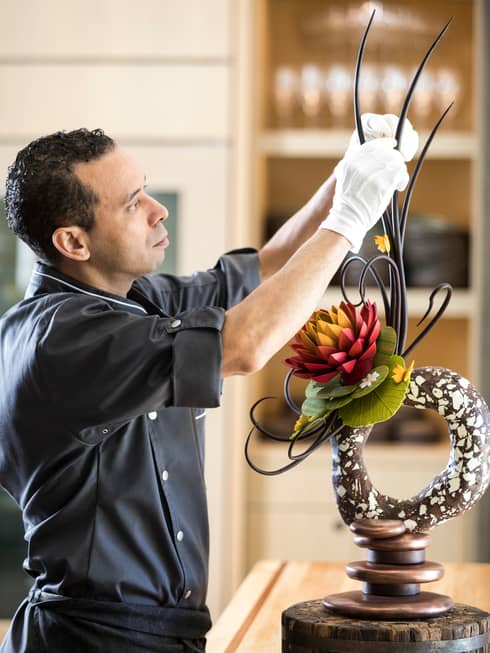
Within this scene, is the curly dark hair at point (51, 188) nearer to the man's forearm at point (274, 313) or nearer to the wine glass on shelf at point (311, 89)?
the man's forearm at point (274, 313)

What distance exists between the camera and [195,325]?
1229 mm

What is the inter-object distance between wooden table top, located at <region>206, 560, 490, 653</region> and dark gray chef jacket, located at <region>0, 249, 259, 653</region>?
0.07 m

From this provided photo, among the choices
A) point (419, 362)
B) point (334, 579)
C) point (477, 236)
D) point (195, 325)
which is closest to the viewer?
point (195, 325)

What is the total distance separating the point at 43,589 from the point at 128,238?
1.72ft

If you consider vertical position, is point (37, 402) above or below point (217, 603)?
above

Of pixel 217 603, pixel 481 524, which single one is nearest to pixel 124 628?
pixel 217 603

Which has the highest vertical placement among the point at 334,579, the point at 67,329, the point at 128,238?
the point at 128,238

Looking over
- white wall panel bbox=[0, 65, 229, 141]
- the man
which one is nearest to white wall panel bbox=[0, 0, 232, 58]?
white wall panel bbox=[0, 65, 229, 141]

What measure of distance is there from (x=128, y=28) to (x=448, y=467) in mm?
2097

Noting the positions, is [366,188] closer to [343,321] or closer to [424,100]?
[343,321]

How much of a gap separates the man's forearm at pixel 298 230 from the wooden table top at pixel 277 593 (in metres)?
0.55

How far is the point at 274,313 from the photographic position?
1229mm

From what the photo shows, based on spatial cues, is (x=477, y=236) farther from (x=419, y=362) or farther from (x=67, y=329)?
(x=67, y=329)

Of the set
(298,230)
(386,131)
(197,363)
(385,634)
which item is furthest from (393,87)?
Result: (385,634)
